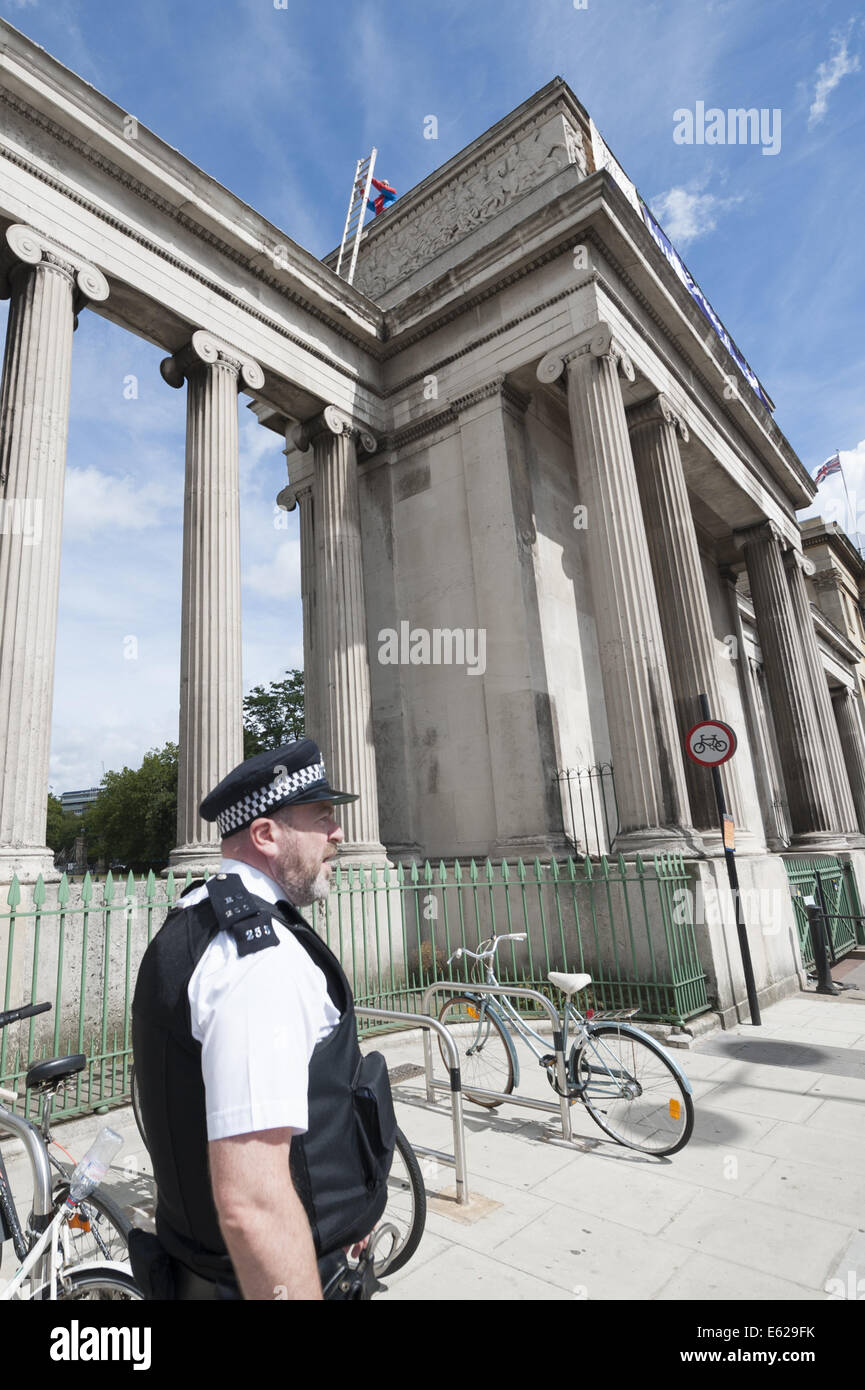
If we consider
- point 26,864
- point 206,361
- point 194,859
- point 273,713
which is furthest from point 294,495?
point 273,713

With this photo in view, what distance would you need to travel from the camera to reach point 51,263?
10219mm

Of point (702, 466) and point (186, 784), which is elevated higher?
point (702, 466)

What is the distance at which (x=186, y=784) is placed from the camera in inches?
422

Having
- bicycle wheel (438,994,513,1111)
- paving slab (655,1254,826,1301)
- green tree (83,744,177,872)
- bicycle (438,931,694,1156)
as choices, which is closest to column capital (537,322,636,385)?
bicycle wheel (438,994,513,1111)

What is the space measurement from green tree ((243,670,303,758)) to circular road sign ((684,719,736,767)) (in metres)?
34.7

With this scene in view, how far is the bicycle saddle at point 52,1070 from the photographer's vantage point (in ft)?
9.97

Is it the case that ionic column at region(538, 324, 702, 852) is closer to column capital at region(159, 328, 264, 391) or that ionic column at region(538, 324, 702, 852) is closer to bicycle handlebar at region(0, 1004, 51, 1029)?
column capital at region(159, 328, 264, 391)

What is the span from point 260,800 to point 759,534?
21558mm

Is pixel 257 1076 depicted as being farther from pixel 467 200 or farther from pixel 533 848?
pixel 467 200

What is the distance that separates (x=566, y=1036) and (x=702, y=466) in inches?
614
